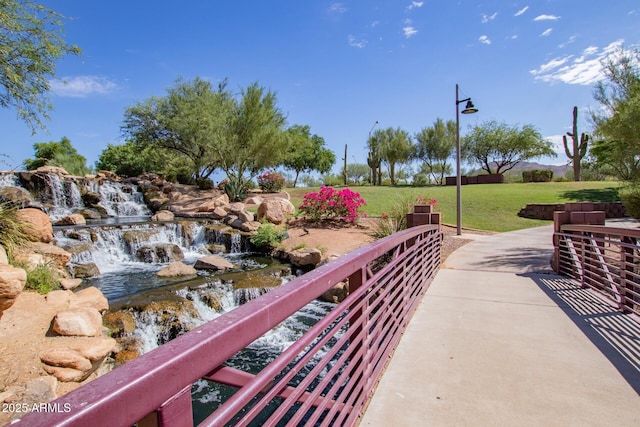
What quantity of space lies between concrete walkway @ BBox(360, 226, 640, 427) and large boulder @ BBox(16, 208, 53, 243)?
8464mm

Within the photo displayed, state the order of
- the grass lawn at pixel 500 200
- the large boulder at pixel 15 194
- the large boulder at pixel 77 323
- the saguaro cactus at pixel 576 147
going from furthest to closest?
the saguaro cactus at pixel 576 147 < the grass lawn at pixel 500 200 < the large boulder at pixel 15 194 < the large boulder at pixel 77 323

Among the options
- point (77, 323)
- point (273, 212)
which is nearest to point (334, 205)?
point (273, 212)

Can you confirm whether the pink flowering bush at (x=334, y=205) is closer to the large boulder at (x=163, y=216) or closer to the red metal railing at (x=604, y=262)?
the large boulder at (x=163, y=216)

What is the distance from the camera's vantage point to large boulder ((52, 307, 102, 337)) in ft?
15.0

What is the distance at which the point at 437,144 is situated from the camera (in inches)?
1575

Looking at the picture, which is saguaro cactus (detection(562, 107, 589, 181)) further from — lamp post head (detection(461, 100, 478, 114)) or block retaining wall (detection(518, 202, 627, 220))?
lamp post head (detection(461, 100, 478, 114))

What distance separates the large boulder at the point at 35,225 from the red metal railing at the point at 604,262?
34.6 ft

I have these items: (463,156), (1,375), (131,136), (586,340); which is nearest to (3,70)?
(1,375)

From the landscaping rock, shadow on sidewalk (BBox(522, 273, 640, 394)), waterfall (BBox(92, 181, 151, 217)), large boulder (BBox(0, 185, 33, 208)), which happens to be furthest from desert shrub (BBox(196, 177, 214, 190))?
shadow on sidewalk (BBox(522, 273, 640, 394))

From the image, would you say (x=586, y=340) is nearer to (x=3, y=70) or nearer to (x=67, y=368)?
(x=67, y=368)

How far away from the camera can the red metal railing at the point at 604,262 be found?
13.7ft

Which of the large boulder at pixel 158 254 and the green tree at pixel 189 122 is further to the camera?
the green tree at pixel 189 122

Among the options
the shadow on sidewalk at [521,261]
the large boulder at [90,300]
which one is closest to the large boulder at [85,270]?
the large boulder at [90,300]

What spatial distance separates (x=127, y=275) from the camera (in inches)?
343
